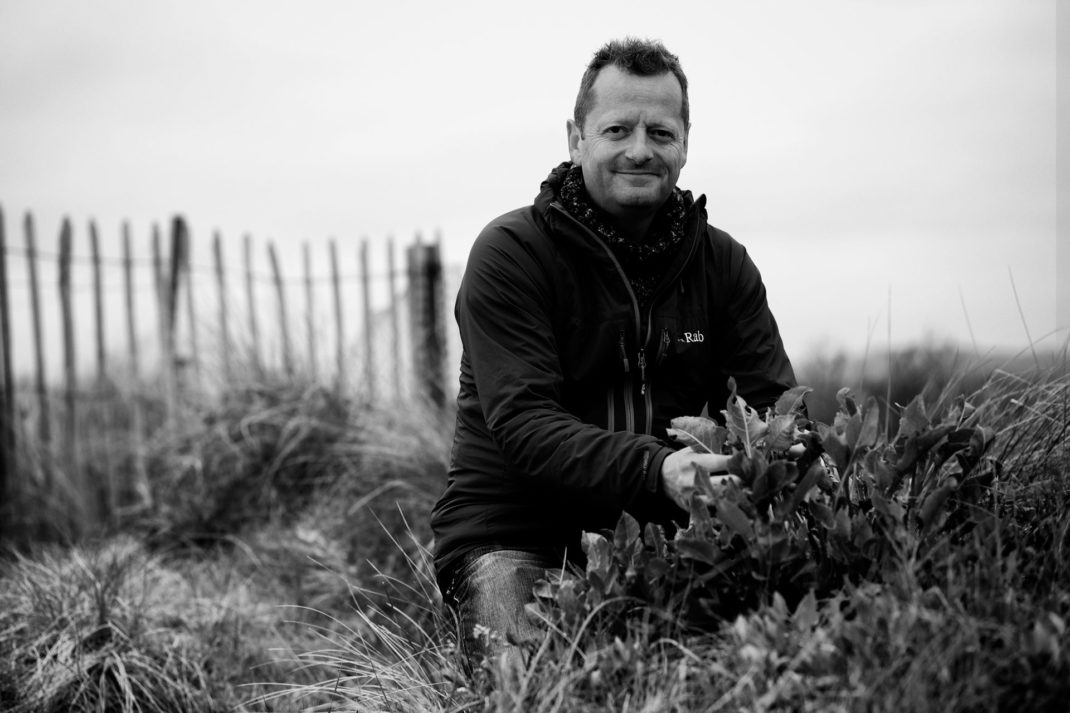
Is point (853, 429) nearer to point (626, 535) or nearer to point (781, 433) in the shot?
point (781, 433)

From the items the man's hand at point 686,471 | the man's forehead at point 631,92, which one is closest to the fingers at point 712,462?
the man's hand at point 686,471

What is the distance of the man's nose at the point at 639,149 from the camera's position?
3.01m

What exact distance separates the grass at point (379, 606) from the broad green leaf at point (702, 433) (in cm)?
39

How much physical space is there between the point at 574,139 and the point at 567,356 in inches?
A: 29.4

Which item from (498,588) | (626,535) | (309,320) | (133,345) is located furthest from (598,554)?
(133,345)

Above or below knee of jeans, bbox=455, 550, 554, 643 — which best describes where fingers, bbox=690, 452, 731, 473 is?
above

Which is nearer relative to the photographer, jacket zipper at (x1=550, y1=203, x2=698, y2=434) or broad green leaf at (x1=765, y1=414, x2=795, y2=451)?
broad green leaf at (x1=765, y1=414, x2=795, y2=451)

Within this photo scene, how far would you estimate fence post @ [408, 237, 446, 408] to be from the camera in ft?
26.2

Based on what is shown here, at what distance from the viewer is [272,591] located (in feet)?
15.8

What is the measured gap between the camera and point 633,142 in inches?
120

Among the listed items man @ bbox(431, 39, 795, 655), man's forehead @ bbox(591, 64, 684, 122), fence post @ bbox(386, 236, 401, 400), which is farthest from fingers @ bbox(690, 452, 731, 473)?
fence post @ bbox(386, 236, 401, 400)

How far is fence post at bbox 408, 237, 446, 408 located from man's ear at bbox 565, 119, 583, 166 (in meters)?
4.61

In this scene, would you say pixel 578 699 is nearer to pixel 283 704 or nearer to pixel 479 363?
pixel 479 363

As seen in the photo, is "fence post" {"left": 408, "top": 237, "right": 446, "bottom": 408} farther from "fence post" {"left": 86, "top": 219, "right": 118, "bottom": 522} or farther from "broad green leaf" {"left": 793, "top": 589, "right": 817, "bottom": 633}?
"broad green leaf" {"left": 793, "top": 589, "right": 817, "bottom": 633}
